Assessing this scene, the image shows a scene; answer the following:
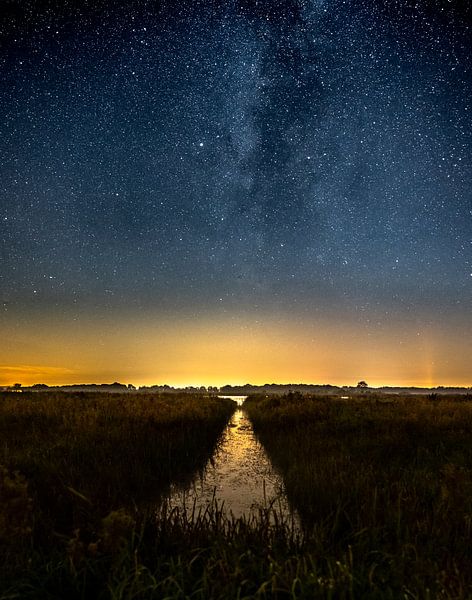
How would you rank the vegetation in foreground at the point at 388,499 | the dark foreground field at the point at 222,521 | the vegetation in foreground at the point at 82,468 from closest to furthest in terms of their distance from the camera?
1. the dark foreground field at the point at 222,521
2. the vegetation in foreground at the point at 388,499
3. the vegetation in foreground at the point at 82,468

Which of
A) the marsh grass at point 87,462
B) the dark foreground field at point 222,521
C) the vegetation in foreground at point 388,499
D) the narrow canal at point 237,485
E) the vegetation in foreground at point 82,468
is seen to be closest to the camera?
the dark foreground field at point 222,521

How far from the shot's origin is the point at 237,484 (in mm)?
9047

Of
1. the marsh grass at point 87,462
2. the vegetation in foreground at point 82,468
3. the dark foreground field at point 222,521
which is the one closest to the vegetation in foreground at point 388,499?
the dark foreground field at point 222,521

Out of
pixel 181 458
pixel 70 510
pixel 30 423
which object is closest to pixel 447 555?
pixel 70 510

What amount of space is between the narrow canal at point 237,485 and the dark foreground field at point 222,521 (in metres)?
0.37

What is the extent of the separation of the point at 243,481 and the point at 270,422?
9.77 m

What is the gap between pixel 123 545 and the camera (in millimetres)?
4117

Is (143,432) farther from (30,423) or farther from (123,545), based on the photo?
(123,545)

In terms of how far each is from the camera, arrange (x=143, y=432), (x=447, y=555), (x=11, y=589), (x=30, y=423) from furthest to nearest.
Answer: (x=30, y=423) → (x=143, y=432) → (x=447, y=555) → (x=11, y=589)

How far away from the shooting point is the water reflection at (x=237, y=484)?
23.8ft

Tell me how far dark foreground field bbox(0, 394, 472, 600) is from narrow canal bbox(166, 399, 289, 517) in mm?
366

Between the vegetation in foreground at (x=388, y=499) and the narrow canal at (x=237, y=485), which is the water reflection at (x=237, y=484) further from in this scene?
the vegetation in foreground at (x=388, y=499)

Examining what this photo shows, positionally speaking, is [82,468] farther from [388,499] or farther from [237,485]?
[388,499]

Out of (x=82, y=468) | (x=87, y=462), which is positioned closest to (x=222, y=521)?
(x=82, y=468)
